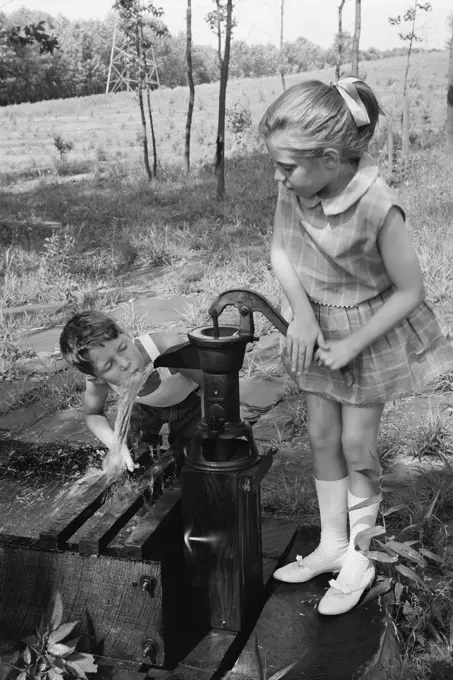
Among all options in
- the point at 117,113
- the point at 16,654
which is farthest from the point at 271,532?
the point at 117,113

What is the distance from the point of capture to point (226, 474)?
6.14 ft

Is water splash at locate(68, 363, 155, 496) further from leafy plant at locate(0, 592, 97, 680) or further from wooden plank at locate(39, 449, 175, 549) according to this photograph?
leafy plant at locate(0, 592, 97, 680)

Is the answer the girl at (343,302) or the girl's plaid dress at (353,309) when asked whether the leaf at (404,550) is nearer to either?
the girl at (343,302)

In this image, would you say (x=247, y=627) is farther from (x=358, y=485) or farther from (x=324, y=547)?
(x=358, y=485)

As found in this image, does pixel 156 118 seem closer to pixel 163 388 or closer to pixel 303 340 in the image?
pixel 163 388

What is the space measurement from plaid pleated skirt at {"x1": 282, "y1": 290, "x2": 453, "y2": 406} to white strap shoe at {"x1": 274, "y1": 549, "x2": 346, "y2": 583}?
50 cm

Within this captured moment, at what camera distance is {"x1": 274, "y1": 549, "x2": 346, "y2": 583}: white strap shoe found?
2162 mm

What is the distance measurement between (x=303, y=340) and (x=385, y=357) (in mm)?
241

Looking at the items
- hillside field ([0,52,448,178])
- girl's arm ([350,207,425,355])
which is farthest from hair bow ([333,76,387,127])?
hillside field ([0,52,448,178])

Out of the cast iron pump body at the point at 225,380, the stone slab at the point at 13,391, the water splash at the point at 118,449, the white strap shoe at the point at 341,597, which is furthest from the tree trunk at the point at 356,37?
the white strap shoe at the point at 341,597

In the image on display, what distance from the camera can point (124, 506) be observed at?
6.42ft

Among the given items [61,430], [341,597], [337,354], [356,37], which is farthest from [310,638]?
[356,37]

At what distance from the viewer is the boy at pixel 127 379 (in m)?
2.45

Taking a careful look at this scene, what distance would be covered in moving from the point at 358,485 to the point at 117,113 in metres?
30.6
